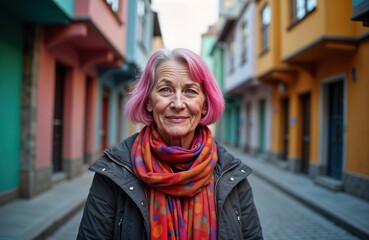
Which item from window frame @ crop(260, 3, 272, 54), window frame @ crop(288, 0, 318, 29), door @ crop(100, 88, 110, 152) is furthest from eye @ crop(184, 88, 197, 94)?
door @ crop(100, 88, 110, 152)

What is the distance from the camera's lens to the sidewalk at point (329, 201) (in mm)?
5535

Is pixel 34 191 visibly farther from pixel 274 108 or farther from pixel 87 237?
pixel 274 108

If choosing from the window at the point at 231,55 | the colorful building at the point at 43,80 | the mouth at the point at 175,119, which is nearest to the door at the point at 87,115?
the colorful building at the point at 43,80

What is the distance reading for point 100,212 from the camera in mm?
1752

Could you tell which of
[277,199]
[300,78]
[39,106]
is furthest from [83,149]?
[300,78]

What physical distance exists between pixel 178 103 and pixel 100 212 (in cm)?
70

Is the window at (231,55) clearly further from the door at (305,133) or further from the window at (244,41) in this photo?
the door at (305,133)

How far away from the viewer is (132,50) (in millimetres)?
12711

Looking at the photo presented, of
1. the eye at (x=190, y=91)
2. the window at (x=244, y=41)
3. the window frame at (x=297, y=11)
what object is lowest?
the eye at (x=190, y=91)

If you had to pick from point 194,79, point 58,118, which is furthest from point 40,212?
point 194,79

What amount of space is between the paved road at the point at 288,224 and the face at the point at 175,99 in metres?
3.78

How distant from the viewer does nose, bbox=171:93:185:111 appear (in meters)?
1.81

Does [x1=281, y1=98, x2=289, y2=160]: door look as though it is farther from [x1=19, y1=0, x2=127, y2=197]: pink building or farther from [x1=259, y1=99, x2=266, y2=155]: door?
[x1=19, y1=0, x2=127, y2=197]: pink building

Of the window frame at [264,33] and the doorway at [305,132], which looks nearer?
the doorway at [305,132]
